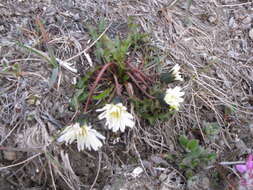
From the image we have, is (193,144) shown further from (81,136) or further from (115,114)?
(81,136)

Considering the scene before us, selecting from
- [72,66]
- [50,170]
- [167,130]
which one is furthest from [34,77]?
[167,130]

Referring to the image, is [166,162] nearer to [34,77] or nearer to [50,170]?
[50,170]

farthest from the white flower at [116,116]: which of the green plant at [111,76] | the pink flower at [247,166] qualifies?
the pink flower at [247,166]

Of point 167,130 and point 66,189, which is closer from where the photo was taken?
point 66,189

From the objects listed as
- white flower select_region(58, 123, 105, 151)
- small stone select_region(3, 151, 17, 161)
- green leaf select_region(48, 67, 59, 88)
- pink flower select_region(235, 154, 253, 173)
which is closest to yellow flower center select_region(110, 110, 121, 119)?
white flower select_region(58, 123, 105, 151)

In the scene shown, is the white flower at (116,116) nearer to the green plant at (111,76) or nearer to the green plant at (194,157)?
the green plant at (111,76)

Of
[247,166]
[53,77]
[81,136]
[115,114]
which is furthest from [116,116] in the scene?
[247,166]
